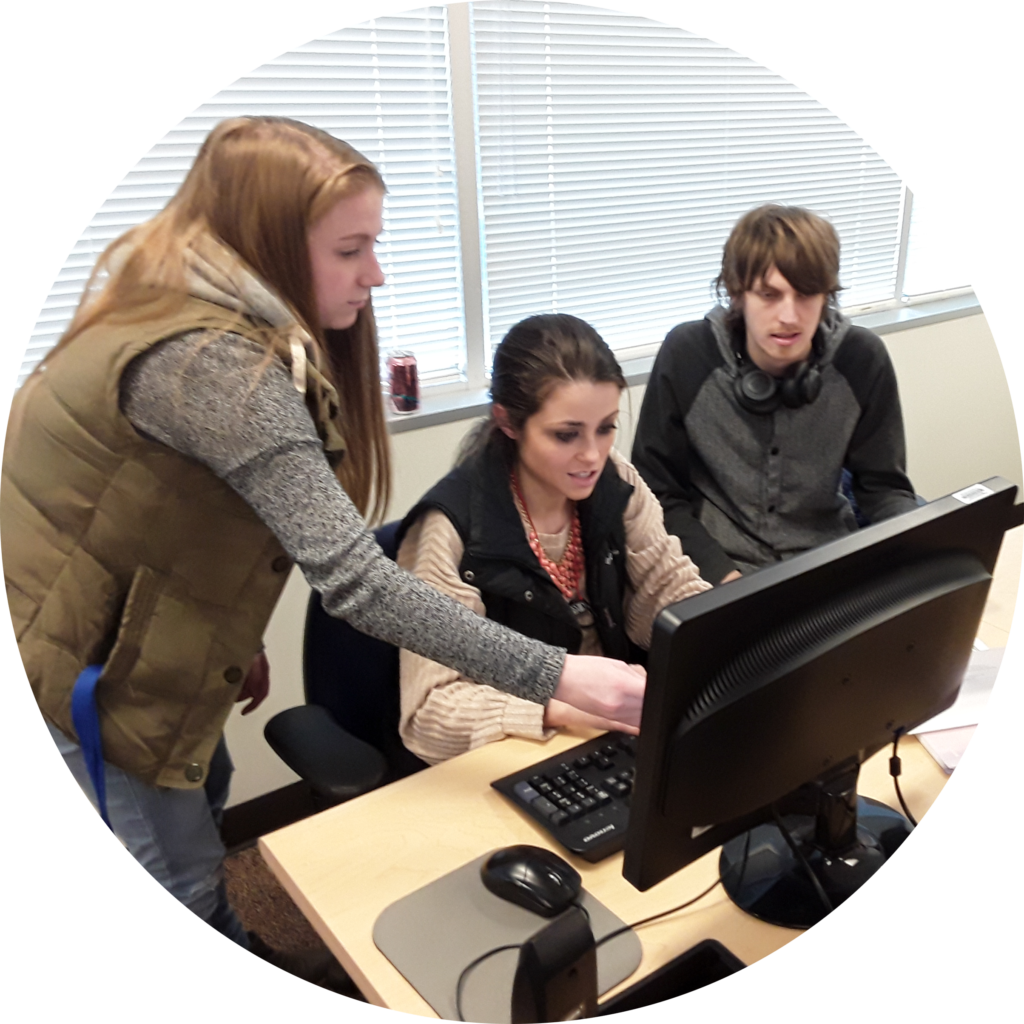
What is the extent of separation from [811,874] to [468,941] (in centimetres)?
33

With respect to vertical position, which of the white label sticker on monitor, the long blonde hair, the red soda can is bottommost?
the red soda can

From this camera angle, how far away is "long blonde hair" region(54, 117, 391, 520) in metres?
0.97

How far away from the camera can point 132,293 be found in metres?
0.96

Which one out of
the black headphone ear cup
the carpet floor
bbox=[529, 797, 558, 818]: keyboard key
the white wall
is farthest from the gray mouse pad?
the white wall

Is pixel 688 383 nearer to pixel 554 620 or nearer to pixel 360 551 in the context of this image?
pixel 554 620

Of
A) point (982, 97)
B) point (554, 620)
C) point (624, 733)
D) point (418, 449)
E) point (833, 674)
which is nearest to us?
point (833, 674)

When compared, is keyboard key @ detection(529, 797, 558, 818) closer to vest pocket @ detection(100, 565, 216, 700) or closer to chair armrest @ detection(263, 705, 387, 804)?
chair armrest @ detection(263, 705, 387, 804)

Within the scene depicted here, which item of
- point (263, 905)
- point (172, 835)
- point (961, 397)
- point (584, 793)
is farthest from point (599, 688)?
point (961, 397)

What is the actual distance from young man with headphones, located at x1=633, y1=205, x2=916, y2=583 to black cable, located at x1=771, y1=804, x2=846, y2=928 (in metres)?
0.94

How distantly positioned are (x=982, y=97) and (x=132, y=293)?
113 inches

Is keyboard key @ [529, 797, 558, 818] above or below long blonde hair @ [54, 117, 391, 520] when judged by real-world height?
below

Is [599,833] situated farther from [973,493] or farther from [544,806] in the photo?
[973,493]

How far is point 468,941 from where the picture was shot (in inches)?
33.6

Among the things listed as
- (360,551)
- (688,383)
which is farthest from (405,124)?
(360,551)
